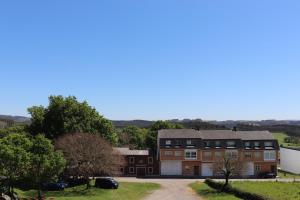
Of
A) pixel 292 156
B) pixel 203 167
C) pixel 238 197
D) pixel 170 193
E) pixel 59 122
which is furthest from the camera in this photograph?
pixel 292 156

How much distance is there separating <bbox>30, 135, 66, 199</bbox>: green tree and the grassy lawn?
4015mm

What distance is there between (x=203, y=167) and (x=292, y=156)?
2956 cm

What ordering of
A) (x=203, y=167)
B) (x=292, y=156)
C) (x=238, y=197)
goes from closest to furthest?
(x=238, y=197), (x=203, y=167), (x=292, y=156)

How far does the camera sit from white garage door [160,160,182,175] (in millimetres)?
83750

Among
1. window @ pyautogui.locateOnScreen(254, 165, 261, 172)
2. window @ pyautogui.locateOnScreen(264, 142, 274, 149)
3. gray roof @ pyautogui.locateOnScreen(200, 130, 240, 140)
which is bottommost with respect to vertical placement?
window @ pyautogui.locateOnScreen(254, 165, 261, 172)

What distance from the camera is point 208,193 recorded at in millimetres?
57281

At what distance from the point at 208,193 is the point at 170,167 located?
2697cm

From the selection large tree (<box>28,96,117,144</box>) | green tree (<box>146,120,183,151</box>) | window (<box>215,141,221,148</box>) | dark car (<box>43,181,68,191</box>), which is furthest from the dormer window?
dark car (<box>43,181,68,191</box>)

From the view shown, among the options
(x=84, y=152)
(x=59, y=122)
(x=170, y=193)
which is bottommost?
(x=170, y=193)

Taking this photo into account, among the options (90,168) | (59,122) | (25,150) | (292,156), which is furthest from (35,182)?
(292,156)

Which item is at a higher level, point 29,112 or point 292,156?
point 29,112

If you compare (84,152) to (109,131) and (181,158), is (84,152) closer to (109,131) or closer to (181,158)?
(109,131)

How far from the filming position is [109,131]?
73.3 m

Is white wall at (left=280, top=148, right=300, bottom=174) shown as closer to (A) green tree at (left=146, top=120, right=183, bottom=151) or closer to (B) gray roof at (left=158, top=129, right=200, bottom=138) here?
(B) gray roof at (left=158, top=129, right=200, bottom=138)
